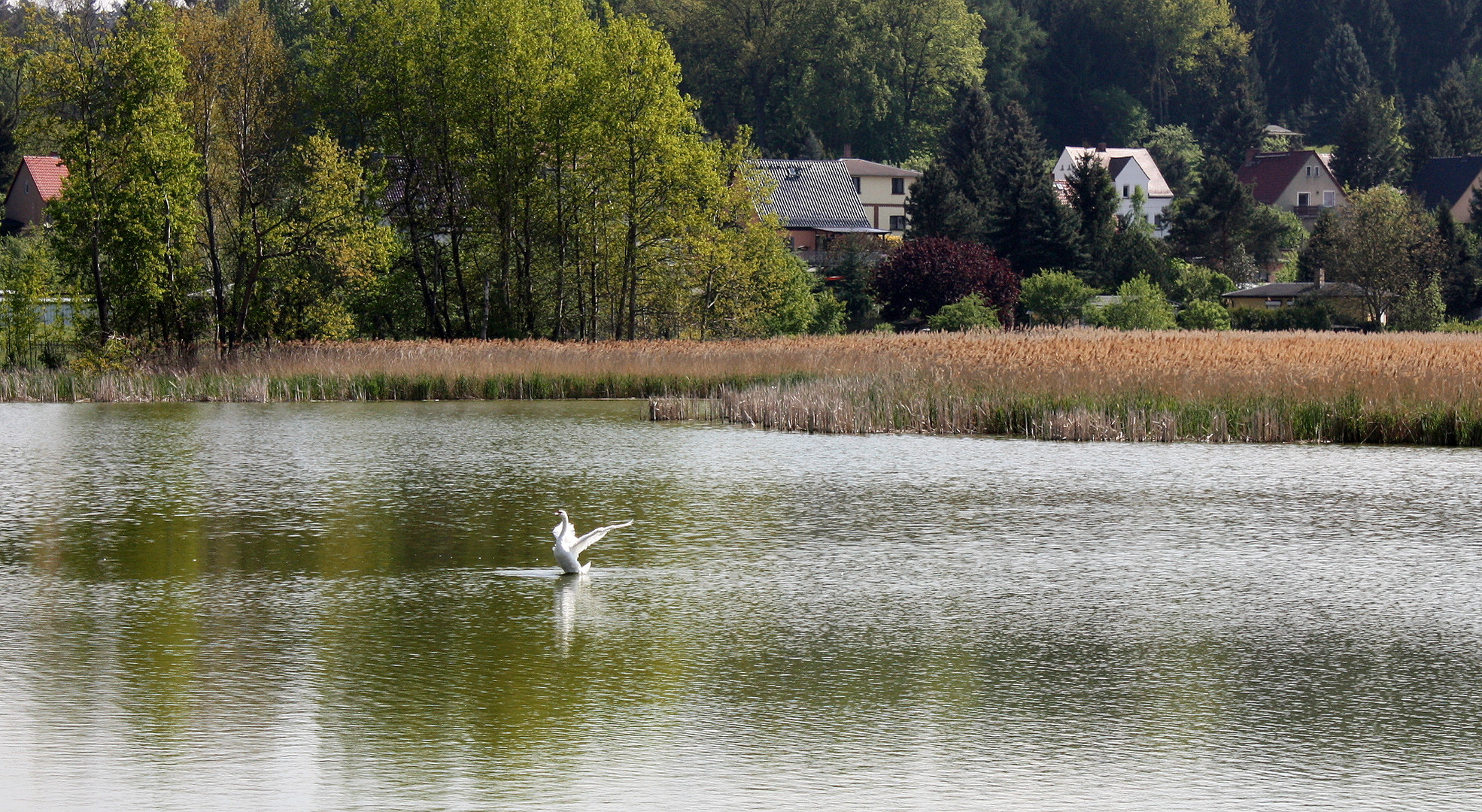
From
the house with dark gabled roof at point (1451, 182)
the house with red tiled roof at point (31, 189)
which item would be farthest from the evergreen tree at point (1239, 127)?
the house with red tiled roof at point (31, 189)

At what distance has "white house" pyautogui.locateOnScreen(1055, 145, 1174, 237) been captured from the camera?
117500mm

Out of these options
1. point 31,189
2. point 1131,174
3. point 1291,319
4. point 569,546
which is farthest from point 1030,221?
point 569,546

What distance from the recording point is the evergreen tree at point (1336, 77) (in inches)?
5418

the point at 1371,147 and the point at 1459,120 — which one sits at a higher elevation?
the point at 1459,120

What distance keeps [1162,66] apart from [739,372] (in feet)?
371

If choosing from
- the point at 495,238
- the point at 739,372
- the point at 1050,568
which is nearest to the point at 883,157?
the point at 495,238

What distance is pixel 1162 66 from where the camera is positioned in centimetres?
14100

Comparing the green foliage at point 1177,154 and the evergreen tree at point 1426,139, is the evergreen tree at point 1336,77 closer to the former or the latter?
the green foliage at point 1177,154

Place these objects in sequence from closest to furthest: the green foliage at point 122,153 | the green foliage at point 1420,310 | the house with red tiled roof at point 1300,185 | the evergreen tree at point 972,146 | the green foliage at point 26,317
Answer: the green foliage at point 122,153 → the green foliage at point 26,317 → the green foliage at point 1420,310 → the evergreen tree at point 972,146 → the house with red tiled roof at point 1300,185

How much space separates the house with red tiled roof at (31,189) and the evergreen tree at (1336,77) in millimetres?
102092

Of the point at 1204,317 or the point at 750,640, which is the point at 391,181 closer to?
the point at 1204,317

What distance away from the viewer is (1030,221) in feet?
239

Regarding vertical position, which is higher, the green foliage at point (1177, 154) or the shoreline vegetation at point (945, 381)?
the green foliage at point (1177, 154)

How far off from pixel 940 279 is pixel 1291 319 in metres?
13.1
